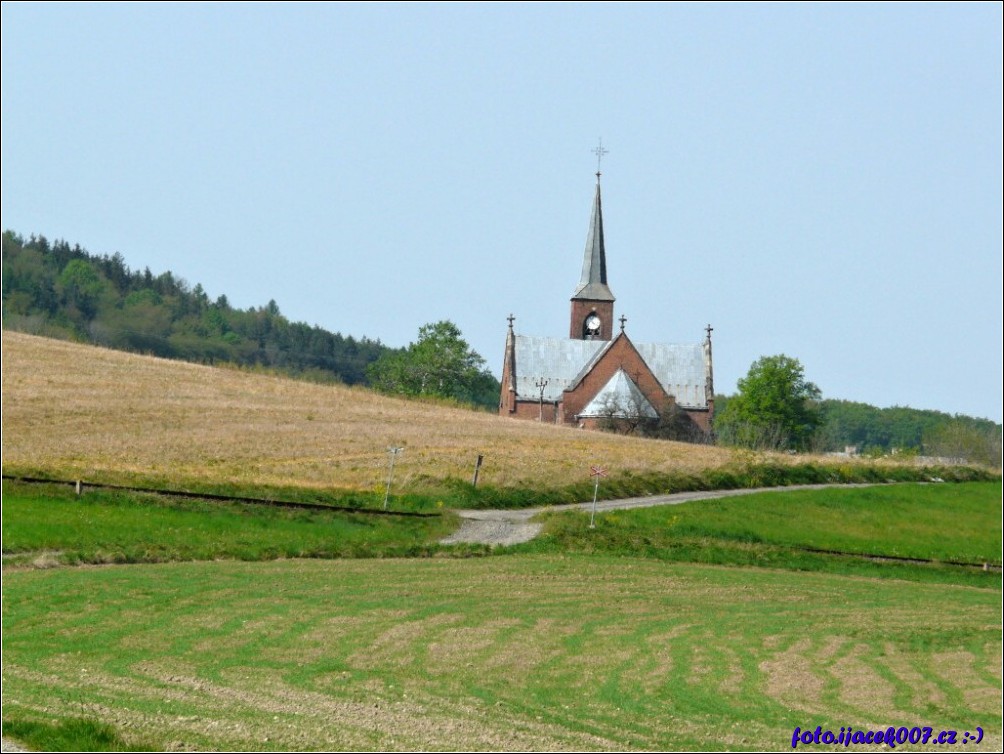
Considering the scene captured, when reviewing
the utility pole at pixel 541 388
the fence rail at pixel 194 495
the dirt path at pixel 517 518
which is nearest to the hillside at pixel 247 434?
the fence rail at pixel 194 495

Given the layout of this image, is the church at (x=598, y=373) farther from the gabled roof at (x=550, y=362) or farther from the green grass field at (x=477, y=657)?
the green grass field at (x=477, y=657)

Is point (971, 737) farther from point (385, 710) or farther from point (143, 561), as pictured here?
point (143, 561)

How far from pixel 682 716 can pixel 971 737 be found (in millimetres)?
2631

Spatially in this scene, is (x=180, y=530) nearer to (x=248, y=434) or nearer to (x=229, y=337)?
(x=248, y=434)

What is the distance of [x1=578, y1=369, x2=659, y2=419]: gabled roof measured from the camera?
76625 mm

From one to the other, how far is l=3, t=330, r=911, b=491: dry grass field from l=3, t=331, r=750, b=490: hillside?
67 mm

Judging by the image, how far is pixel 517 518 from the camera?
37.5 meters

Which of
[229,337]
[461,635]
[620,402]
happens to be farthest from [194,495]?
[229,337]

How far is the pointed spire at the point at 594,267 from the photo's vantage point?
95375mm

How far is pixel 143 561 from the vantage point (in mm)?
27641

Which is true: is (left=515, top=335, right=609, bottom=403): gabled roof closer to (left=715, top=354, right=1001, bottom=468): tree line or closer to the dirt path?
(left=715, top=354, right=1001, bottom=468): tree line

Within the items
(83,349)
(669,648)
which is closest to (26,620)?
(669,648)

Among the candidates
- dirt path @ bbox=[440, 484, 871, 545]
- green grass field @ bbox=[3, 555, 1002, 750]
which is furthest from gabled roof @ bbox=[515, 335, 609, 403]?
green grass field @ bbox=[3, 555, 1002, 750]

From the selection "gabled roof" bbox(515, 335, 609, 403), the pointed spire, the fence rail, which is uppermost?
the pointed spire
